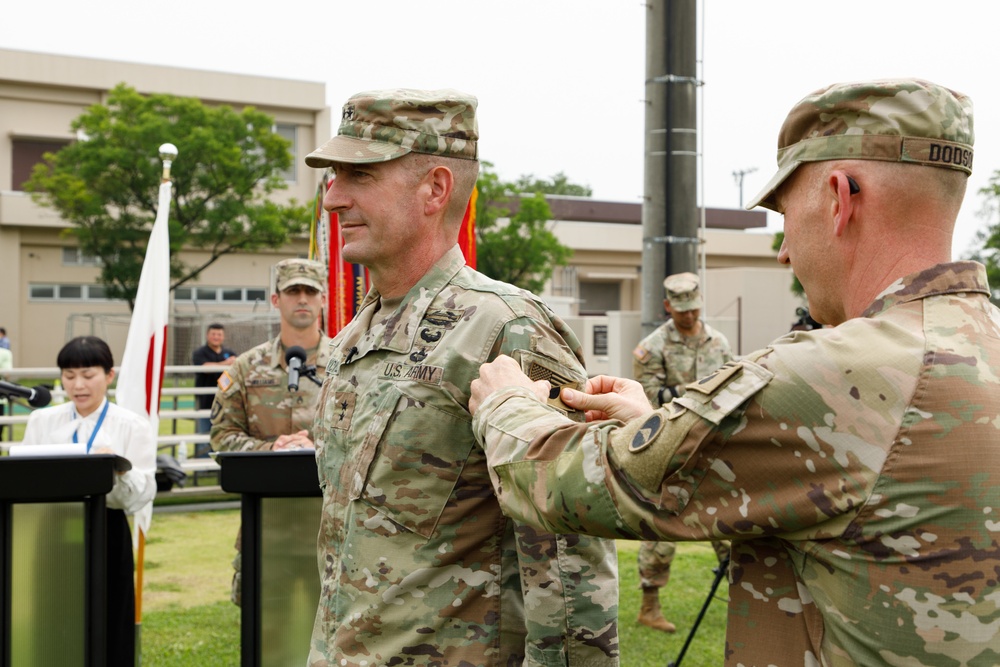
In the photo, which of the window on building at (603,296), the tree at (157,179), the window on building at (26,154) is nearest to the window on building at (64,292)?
the window on building at (26,154)

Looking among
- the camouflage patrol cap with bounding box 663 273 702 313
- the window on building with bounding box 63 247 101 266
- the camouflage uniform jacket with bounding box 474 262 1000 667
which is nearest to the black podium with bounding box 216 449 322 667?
the camouflage uniform jacket with bounding box 474 262 1000 667

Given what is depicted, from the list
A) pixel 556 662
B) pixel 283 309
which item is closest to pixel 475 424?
pixel 556 662

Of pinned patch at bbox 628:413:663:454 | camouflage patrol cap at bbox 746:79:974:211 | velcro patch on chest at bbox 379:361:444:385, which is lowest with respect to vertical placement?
pinned patch at bbox 628:413:663:454

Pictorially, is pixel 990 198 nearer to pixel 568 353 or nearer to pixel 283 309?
pixel 283 309

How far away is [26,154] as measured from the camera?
35688mm

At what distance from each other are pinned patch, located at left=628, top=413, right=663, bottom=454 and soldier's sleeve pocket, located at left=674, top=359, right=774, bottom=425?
4cm

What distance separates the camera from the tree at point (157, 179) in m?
29.7

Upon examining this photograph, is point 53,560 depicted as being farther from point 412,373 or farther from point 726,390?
point 726,390

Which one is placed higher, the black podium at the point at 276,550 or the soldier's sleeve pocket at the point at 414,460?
the soldier's sleeve pocket at the point at 414,460

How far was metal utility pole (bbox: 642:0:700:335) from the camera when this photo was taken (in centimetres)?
789

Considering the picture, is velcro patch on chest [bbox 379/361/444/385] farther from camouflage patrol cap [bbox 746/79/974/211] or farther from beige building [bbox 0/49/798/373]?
beige building [bbox 0/49/798/373]

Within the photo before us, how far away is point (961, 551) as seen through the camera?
1362 mm

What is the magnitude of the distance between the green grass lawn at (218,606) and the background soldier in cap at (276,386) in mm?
997

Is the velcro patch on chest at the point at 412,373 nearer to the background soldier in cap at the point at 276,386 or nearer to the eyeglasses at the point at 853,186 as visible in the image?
the eyeglasses at the point at 853,186
